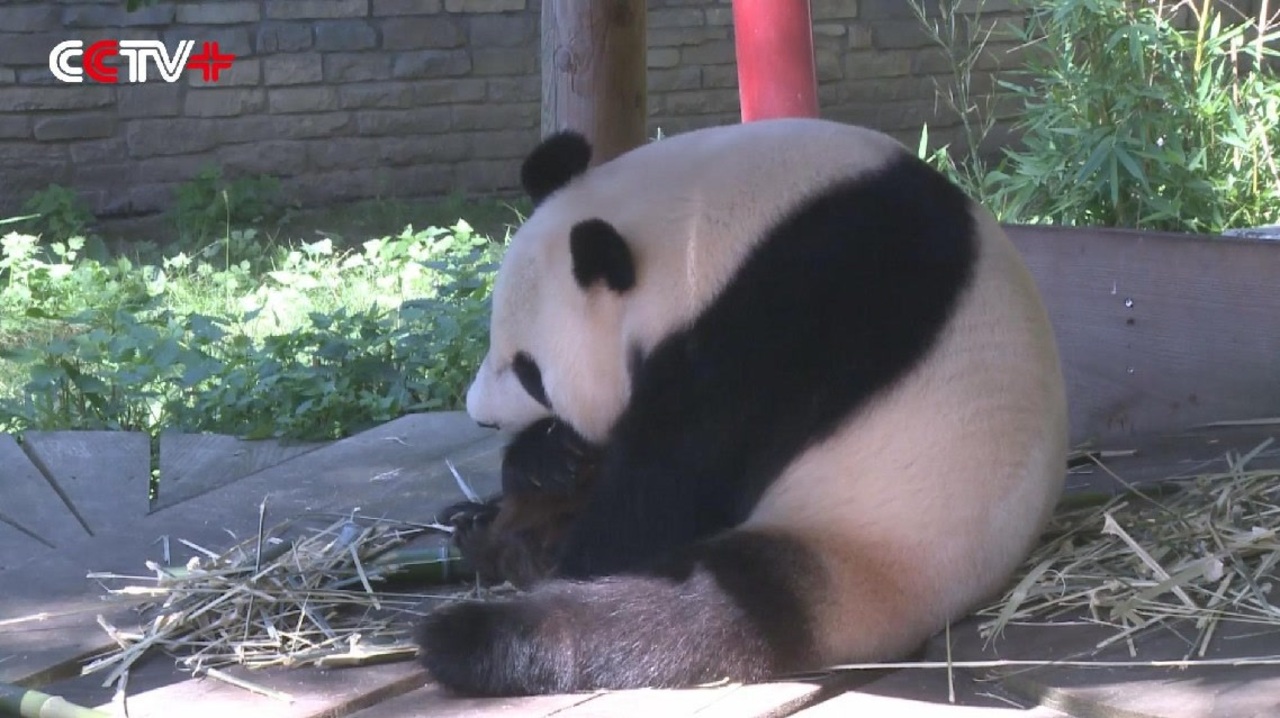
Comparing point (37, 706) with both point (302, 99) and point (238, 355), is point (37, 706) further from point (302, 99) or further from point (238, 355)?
point (302, 99)

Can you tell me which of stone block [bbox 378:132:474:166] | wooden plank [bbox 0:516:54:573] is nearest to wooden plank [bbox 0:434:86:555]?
wooden plank [bbox 0:516:54:573]

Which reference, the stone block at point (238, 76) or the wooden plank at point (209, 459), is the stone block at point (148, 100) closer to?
the stone block at point (238, 76)

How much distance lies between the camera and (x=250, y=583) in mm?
2703

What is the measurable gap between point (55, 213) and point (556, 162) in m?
5.60

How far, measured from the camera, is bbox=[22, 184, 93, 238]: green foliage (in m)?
7.49

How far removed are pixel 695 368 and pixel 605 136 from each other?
133cm

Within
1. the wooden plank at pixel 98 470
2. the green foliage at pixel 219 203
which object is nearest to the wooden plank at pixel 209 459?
the wooden plank at pixel 98 470

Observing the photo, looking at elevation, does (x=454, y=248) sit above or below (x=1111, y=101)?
below

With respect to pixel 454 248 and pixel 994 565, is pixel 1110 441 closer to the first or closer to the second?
pixel 994 565

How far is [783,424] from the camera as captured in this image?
2422mm

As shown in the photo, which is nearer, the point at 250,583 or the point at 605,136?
the point at 250,583

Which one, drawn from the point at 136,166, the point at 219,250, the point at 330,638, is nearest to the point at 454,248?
the point at 219,250

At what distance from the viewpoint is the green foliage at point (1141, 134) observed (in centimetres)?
451

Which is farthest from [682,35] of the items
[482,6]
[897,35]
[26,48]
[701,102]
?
[26,48]
